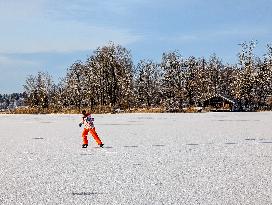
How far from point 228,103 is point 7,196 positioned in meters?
76.0

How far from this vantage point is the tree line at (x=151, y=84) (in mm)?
81250

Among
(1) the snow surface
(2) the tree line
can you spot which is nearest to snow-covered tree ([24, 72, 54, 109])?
(2) the tree line

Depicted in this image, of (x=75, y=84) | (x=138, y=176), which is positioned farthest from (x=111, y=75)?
(x=138, y=176)

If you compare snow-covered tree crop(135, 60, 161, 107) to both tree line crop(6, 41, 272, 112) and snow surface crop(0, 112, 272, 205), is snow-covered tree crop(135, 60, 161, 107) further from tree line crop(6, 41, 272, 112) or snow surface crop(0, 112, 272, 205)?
snow surface crop(0, 112, 272, 205)

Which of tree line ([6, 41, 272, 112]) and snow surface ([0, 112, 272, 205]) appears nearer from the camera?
snow surface ([0, 112, 272, 205])

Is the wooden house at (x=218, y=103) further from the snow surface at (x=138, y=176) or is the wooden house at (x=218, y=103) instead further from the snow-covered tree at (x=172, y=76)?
→ the snow surface at (x=138, y=176)

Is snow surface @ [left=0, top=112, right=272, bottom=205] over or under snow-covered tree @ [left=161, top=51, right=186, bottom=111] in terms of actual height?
under

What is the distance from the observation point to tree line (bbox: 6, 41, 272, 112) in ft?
267

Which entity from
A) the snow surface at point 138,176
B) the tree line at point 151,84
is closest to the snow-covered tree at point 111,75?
the tree line at point 151,84

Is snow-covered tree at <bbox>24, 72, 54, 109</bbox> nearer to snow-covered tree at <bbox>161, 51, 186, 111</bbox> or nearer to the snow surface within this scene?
snow-covered tree at <bbox>161, 51, 186, 111</bbox>

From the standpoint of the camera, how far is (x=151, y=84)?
94.4 m

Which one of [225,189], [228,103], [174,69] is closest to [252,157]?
[225,189]

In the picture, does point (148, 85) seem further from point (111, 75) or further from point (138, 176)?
point (138, 176)

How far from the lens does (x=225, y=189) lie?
789cm
